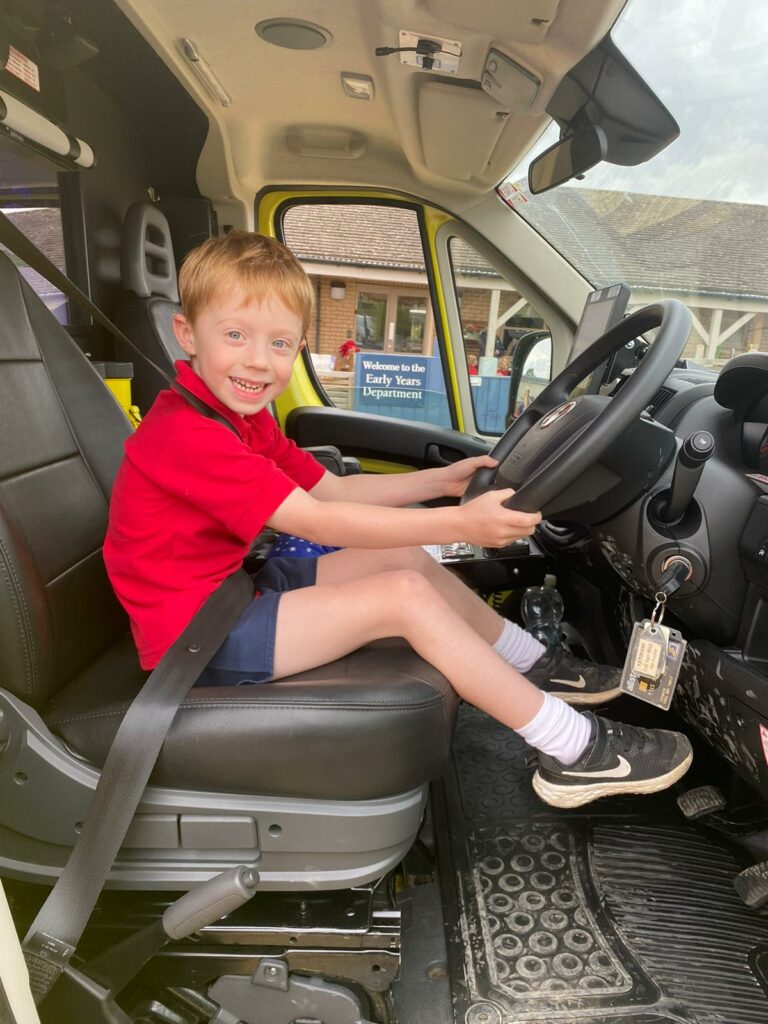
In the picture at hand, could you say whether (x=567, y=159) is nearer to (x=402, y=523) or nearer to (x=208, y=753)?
(x=402, y=523)

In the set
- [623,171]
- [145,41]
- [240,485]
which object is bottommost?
[240,485]

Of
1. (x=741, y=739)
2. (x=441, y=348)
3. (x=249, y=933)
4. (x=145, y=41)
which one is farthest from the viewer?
(x=441, y=348)

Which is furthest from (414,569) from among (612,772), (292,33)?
(292,33)

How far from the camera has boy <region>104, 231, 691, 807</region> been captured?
969 millimetres

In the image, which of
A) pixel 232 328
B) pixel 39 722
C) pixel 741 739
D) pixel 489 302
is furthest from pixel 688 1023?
pixel 489 302

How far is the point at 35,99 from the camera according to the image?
162 centimetres

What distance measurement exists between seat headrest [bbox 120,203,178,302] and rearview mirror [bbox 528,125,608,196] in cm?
115

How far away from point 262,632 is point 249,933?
1.34ft

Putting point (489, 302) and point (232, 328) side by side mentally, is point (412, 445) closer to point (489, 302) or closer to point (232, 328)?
point (489, 302)

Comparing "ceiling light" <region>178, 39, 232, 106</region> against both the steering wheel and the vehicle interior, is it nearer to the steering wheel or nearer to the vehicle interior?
the vehicle interior

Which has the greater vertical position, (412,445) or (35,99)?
(35,99)

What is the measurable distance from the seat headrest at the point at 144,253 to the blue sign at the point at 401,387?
0.98 metres

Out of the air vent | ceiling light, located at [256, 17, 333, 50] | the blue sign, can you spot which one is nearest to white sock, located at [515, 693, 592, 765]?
the air vent

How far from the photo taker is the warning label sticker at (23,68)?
4.91 feet
